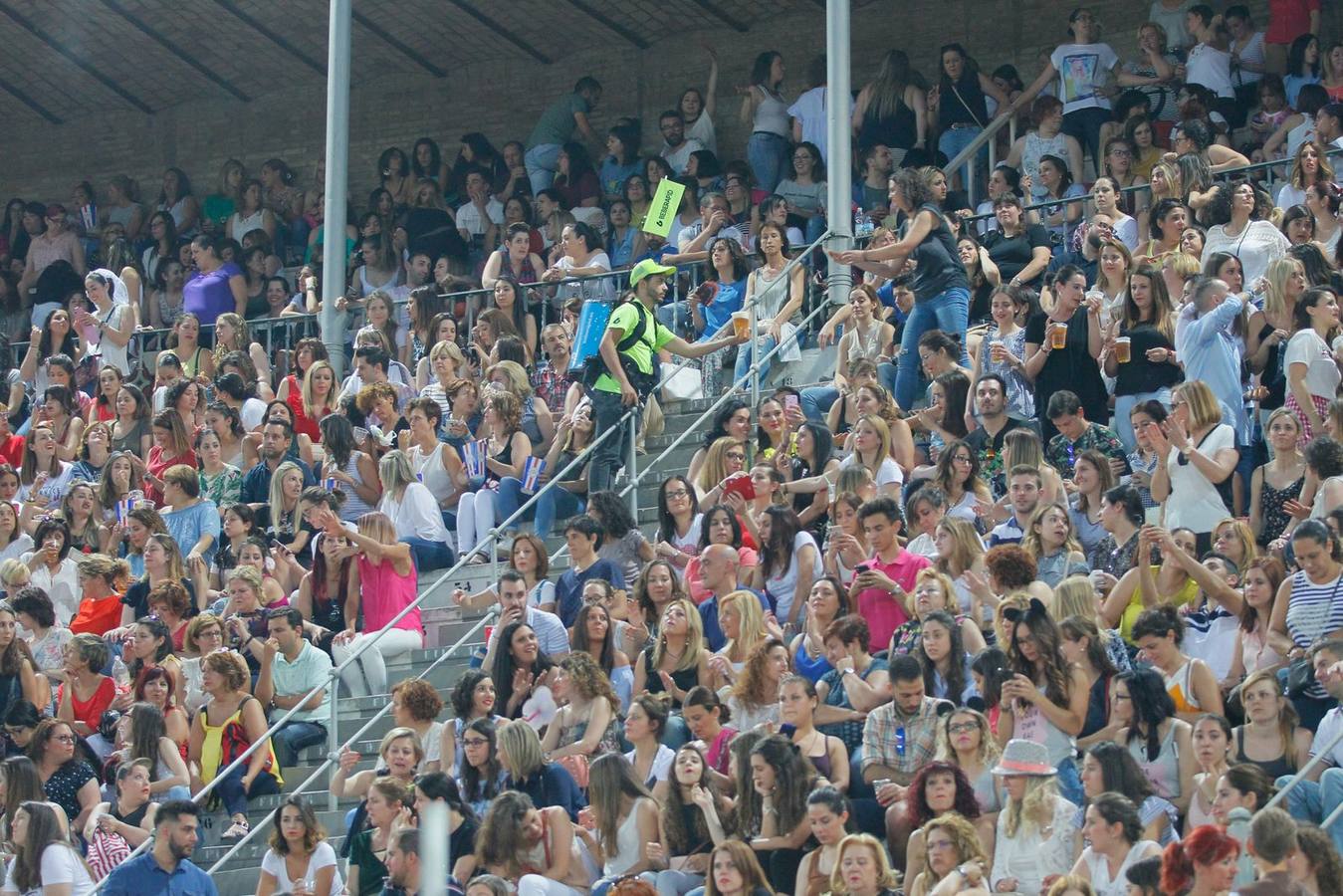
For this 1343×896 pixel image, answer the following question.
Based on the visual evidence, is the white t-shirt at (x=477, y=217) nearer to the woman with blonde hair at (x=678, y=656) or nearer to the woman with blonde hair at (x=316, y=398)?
the woman with blonde hair at (x=316, y=398)

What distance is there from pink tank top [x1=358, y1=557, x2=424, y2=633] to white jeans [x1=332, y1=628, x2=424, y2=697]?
0.47ft

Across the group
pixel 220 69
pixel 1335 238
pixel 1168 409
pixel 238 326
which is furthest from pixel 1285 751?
pixel 220 69

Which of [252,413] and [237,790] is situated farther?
[252,413]

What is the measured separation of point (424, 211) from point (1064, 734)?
35.5ft

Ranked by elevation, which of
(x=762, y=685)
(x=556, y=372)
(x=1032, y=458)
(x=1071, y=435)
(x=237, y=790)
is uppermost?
(x=556, y=372)

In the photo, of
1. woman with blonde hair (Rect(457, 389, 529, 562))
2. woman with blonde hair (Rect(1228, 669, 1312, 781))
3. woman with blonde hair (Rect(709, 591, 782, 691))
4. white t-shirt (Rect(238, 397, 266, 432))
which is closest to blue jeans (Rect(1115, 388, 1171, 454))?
woman with blonde hair (Rect(709, 591, 782, 691))

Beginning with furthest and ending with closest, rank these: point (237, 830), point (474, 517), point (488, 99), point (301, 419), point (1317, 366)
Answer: point (488, 99), point (301, 419), point (474, 517), point (237, 830), point (1317, 366)

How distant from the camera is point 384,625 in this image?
1408 centimetres

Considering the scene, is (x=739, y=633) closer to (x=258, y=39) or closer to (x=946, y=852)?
(x=946, y=852)

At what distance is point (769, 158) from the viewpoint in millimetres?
19688

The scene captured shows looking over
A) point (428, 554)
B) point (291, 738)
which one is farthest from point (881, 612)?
point (428, 554)

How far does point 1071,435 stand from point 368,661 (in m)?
3.94

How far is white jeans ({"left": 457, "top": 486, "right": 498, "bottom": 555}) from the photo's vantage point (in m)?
15.1

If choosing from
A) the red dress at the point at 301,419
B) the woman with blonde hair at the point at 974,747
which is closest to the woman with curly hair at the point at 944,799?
the woman with blonde hair at the point at 974,747
